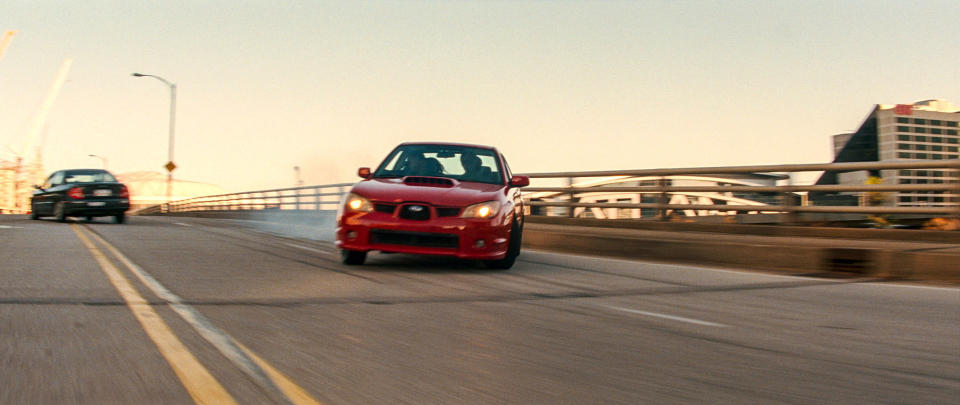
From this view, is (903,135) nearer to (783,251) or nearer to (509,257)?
(783,251)

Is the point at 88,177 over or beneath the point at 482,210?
over

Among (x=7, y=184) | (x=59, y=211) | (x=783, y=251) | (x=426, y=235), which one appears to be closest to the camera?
(x=426, y=235)

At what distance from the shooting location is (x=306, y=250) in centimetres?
1191

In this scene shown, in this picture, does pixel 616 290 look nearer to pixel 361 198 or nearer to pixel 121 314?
pixel 361 198

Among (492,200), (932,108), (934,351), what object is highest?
(932,108)

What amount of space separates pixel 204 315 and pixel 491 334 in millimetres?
1952

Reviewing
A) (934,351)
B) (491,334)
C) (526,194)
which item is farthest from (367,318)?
(526,194)

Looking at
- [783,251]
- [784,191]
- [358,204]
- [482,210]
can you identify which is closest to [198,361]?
[358,204]

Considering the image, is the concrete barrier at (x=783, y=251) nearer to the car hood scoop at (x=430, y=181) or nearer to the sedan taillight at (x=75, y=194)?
the car hood scoop at (x=430, y=181)

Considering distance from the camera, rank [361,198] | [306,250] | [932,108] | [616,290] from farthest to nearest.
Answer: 1. [932,108]
2. [306,250]
3. [361,198]
4. [616,290]

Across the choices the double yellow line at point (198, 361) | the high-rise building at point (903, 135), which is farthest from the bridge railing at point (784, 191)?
the high-rise building at point (903, 135)

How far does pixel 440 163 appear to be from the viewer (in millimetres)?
10758

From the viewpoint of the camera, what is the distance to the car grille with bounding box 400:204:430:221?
9.12 m

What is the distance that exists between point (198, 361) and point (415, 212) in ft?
16.1
